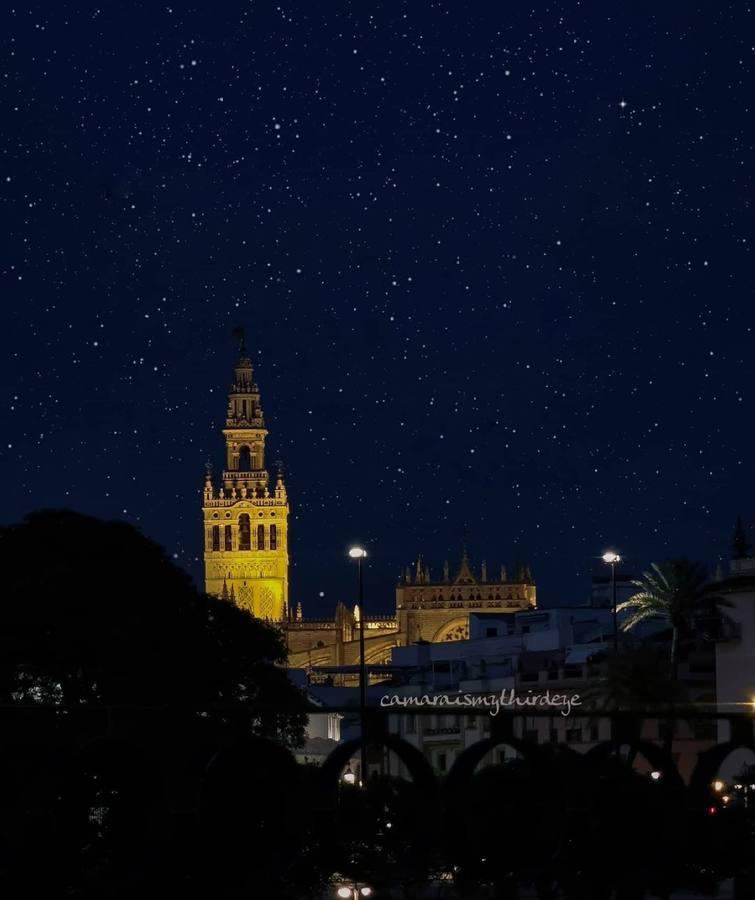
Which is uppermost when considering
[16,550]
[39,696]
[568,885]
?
[16,550]

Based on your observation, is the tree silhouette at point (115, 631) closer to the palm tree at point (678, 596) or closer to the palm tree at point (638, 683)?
the palm tree at point (638, 683)

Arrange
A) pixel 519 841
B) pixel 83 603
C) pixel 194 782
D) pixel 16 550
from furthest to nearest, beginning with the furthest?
pixel 16 550, pixel 83 603, pixel 519 841, pixel 194 782

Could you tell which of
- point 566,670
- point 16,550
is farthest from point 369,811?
point 566,670

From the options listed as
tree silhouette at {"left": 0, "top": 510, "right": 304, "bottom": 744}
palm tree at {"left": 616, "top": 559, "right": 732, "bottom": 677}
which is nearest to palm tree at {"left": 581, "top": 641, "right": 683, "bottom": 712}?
palm tree at {"left": 616, "top": 559, "right": 732, "bottom": 677}

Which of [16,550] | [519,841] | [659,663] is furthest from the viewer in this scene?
[659,663]

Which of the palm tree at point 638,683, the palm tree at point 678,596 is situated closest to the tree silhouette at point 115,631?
the palm tree at point 638,683

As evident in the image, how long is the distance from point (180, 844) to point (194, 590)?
167 ft

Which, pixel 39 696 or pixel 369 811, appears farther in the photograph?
pixel 39 696

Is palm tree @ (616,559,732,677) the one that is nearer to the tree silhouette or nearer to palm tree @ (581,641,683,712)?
palm tree @ (581,641,683,712)

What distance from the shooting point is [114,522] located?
2958 inches

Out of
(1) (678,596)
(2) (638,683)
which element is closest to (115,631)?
(2) (638,683)

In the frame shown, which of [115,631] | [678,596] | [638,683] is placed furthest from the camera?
[678,596]

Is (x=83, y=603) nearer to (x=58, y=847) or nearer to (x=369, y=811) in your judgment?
(x=369, y=811)

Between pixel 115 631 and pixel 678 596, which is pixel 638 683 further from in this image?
pixel 115 631
